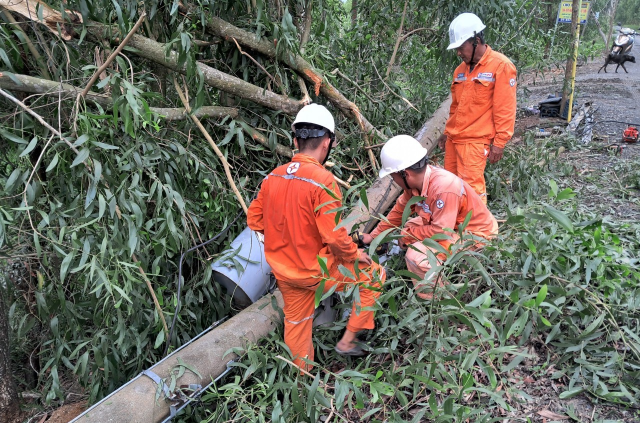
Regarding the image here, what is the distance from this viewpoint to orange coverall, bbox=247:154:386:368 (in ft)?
8.56

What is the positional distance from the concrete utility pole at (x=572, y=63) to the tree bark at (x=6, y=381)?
7640mm

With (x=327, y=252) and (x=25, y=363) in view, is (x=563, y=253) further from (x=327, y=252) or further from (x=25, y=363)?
(x=25, y=363)

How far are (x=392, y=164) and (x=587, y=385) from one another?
5.31ft

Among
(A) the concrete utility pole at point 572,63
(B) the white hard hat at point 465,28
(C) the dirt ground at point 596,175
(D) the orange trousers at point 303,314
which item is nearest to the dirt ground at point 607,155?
(C) the dirt ground at point 596,175

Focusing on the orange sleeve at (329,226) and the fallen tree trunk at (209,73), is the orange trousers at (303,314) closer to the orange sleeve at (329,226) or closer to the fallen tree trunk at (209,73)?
the orange sleeve at (329,226)

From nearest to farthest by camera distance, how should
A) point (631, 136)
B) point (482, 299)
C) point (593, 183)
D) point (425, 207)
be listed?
point (482, 299) < point (425, 207) < point (593, 183) < point (631, 136)

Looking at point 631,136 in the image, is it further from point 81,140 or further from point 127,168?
point 81,140

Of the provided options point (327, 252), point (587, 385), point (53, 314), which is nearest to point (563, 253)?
point (587, 385)

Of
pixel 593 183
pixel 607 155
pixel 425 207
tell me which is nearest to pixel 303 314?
pixel 425 207

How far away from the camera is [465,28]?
13.1 ft

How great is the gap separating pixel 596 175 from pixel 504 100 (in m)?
1.90

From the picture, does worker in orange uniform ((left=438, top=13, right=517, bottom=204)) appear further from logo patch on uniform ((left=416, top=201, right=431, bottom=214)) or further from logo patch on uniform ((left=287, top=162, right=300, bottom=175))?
logo patch on uniform ((left=287, top=162, right=300, bottom=175))

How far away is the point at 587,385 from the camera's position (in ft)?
7.50

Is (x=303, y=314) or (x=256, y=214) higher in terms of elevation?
(x=256, y=214)
